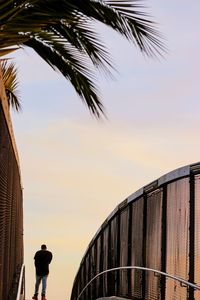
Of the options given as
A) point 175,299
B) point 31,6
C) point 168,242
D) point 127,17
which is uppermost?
point 127,17

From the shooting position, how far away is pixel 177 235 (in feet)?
36.1

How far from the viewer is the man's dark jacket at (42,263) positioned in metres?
23.5

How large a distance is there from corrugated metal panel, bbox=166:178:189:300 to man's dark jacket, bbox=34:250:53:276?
39.4ft

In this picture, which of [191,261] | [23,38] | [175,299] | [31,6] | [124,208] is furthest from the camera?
[124,208]

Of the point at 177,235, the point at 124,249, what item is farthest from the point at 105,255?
the point at 177,235

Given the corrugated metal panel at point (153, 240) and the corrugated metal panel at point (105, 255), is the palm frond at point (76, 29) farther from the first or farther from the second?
the corrugated metal panel at point (105, 255)

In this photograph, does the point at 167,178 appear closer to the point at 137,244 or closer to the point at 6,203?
the point at 6,203

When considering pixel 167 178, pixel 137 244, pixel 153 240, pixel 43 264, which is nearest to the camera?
pixel 167 178

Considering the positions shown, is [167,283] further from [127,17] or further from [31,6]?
[31,6]

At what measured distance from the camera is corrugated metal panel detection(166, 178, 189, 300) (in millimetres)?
10412

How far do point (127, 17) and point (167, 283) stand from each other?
3916mm

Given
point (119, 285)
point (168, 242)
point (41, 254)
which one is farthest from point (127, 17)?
point (41, 254)

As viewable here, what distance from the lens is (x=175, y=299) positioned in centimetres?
1093

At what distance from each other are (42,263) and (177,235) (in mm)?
12899
